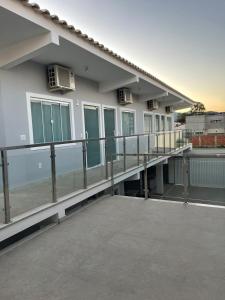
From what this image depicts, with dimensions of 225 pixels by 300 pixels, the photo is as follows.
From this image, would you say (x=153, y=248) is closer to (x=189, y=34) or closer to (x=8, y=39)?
(x=8, y=39)

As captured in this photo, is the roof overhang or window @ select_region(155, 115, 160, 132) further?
window @ select_region(155, 115, 160, 132)

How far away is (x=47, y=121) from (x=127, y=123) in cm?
529

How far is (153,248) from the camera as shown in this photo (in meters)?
3.24

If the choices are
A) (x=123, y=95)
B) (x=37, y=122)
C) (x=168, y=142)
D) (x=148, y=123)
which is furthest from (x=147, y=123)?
(x=37, y=122)

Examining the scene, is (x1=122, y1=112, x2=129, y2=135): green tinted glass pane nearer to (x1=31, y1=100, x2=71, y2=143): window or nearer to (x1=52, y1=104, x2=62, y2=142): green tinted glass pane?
(x1=31, y1=100, x2=71, y2=143): window

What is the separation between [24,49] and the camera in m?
5.07

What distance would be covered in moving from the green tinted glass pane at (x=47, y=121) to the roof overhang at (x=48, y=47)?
3.74 feet

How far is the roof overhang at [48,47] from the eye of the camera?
4.18m

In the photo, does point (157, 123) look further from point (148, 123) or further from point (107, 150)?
point (107, 150)

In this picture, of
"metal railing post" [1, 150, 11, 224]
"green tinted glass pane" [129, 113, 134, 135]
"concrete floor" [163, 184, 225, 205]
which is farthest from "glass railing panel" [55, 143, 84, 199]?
"concrete floor" [163, 184, 225, 205]

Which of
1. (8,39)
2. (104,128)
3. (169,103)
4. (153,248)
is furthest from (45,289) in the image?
(169,103)

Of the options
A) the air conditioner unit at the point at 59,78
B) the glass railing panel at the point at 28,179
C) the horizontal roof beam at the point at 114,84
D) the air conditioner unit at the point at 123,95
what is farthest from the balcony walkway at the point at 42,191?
the air conditioner unit at the point at 123,95

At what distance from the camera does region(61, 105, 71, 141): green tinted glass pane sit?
7402 mm

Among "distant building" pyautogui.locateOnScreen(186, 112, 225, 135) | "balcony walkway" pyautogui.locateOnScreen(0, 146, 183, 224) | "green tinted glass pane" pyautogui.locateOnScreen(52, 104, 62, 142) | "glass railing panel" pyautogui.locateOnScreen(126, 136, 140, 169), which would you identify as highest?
"distant building" pyautogui.locateOnScreen(186, 112, 225, 135)
